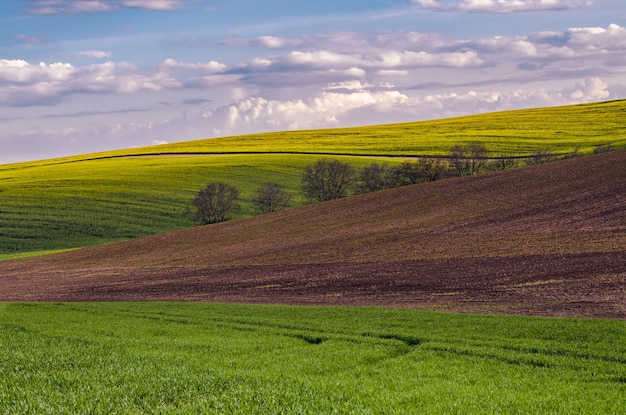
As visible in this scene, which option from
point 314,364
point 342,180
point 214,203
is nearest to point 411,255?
point 314,364

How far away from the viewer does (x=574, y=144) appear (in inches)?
3669

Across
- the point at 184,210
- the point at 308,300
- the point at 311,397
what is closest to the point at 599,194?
the point at 308,300

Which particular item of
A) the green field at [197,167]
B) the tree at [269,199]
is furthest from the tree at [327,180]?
the tree at [269,199]

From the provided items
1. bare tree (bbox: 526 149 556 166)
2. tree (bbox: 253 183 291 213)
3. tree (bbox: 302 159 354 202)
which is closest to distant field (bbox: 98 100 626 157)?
bare tree (bbox: 526 149 556 166)

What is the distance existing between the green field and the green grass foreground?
4983 cm

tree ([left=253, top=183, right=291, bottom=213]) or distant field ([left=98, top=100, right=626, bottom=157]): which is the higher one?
distant field ([left=98, top=100, right=626, bottom=157])

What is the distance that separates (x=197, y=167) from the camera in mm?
100438

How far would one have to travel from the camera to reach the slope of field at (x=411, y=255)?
27.0 metres

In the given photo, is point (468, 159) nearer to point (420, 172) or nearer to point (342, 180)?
point (420, 172)

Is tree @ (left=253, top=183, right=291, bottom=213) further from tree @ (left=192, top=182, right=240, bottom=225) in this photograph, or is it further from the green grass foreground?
the green grass foreground

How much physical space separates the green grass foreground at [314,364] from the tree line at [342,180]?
52615 mm

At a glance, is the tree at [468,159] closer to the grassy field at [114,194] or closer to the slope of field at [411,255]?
the grassy field at [114,194]

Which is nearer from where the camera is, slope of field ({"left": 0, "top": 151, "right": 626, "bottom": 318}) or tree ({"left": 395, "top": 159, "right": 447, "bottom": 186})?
slope of field ({"left": 0, "top": 151, "right": 626, "bottom": 318})

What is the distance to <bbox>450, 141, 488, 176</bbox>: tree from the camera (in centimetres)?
7925
